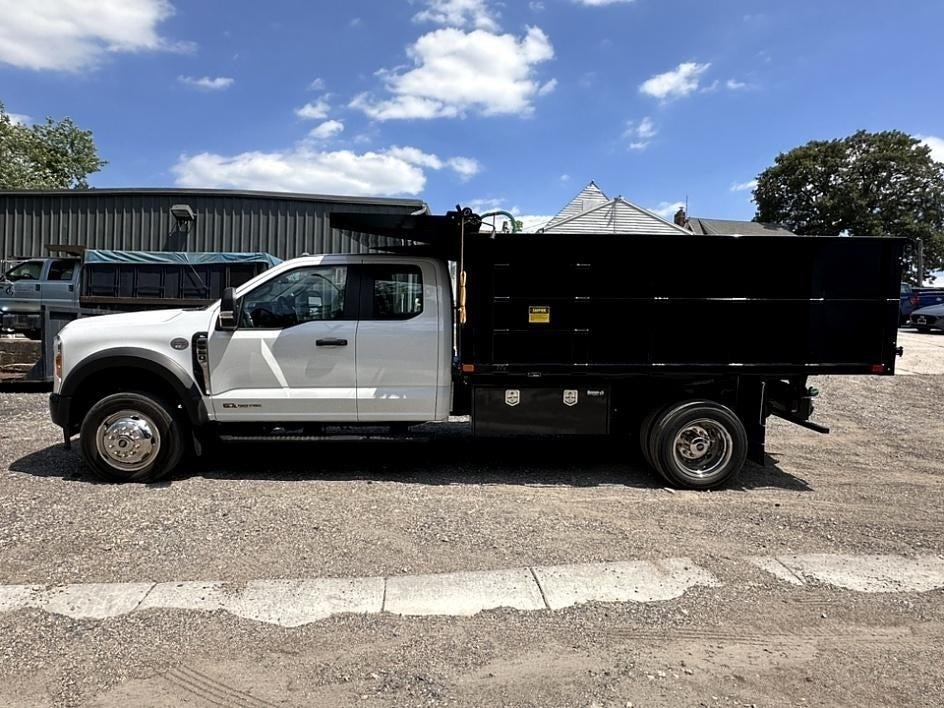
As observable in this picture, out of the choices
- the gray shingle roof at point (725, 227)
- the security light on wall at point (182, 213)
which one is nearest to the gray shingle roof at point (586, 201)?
the gray shingle roof at point (725, 227)

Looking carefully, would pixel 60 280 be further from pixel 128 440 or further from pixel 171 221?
pixel 128 440

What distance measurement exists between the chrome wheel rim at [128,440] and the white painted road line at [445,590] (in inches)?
76.0

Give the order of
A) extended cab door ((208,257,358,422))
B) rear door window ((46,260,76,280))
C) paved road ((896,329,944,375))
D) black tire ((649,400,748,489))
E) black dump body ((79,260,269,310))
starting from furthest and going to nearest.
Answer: rear door window ((46,260,76,280))
black dump body ((79,260,269,310))
paved road ((896,329,944,375))
black tire ((649,400,748,489))
extended cab door ((208,257,358,422))

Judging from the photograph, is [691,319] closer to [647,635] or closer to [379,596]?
[647,635]

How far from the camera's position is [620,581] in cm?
376

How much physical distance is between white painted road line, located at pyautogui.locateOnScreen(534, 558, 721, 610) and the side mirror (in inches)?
131

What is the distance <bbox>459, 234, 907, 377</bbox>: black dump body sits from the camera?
17.8 feet

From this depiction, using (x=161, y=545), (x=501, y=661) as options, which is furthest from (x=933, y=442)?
(x=161, y=545)

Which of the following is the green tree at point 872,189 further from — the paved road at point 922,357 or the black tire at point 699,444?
the black tire at point 699,444

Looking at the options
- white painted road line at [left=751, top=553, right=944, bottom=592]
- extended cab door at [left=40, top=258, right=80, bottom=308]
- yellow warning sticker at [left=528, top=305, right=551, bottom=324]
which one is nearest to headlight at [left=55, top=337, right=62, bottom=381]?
Answer: yellow warning sticker at [left=528, top=305, right=551, bottom=324]

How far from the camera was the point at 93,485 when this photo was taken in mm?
5441

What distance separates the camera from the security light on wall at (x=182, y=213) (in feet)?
57.6

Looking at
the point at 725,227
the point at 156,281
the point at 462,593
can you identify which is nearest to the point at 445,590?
the point at 462,593

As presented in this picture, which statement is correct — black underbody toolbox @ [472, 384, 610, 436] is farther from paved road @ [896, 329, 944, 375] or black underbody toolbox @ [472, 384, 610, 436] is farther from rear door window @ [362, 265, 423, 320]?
paved road @ [896, 329, 944, 375]
